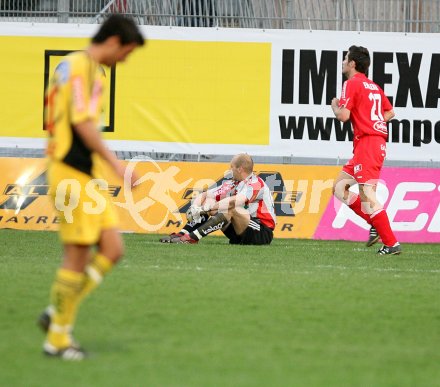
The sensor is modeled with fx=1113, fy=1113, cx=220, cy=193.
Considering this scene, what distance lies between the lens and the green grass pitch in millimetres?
5602

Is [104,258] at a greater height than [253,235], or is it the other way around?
[104,258]

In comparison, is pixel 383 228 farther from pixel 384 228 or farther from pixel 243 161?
pixel 243 161

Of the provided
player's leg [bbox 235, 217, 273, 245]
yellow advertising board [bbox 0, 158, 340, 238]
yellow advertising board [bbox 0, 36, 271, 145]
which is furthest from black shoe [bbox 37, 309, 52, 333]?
yellow advertising board [bbox 0, 36, 271, 145]

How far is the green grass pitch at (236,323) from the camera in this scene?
221 inches

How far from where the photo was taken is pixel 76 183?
241 inches

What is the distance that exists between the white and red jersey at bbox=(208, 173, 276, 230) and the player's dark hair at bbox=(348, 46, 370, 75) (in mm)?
1932

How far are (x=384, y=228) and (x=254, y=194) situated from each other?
72.0 inches

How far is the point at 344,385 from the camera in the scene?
17.6 ft

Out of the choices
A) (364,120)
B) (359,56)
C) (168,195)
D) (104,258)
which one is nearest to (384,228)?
(364,120)

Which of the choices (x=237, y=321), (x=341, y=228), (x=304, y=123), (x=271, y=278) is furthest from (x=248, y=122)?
(x=237, y=321)

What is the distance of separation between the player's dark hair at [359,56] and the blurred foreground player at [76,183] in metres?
7.35

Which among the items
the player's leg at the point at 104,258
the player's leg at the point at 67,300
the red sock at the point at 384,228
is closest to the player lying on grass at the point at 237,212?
the red sock at the point at 384,228

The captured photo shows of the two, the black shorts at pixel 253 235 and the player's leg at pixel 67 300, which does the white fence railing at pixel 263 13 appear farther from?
the player's leg at pixel 67 300

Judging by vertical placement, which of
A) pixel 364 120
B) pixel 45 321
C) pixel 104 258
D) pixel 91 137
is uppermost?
pixel 91 137
